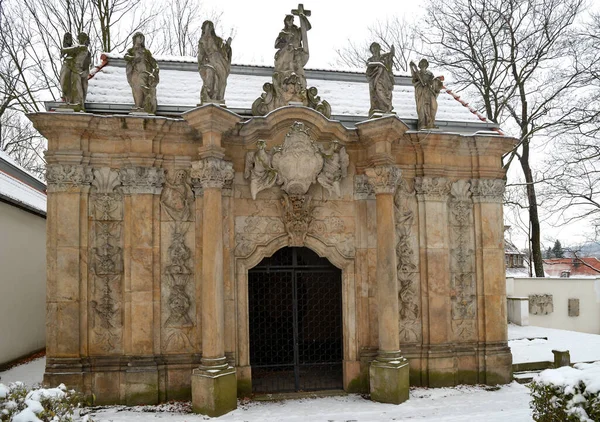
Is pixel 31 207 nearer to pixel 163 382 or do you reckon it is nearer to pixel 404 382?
pixel 163 382

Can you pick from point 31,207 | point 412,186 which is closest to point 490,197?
point 412,186

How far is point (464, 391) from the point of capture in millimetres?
8758

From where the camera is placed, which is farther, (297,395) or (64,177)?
(297,395)

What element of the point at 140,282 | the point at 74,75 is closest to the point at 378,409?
the point at 140,282

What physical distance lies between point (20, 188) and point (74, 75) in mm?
6206

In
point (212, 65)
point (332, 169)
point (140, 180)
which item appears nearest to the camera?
point (212, 65)

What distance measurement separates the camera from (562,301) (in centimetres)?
1839

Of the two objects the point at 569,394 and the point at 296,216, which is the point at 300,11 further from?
the point at 569,394

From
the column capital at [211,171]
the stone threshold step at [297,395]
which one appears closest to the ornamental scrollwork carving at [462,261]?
the stone threshold step at [297,395]

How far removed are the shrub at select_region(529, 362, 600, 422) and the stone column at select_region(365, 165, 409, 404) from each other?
2.56 metres

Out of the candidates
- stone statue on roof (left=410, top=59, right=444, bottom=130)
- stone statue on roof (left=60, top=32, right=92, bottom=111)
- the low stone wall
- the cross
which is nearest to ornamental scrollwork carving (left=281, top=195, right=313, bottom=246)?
stone statue on roof (left=410, top=59, right=444, bottom=130)

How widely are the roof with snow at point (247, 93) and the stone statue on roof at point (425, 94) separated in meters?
0.43

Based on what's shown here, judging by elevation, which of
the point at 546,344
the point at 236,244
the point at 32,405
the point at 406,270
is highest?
the point at 236,244

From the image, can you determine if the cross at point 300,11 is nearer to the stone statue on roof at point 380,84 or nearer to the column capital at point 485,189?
the stone statue on roof at point 380,84
